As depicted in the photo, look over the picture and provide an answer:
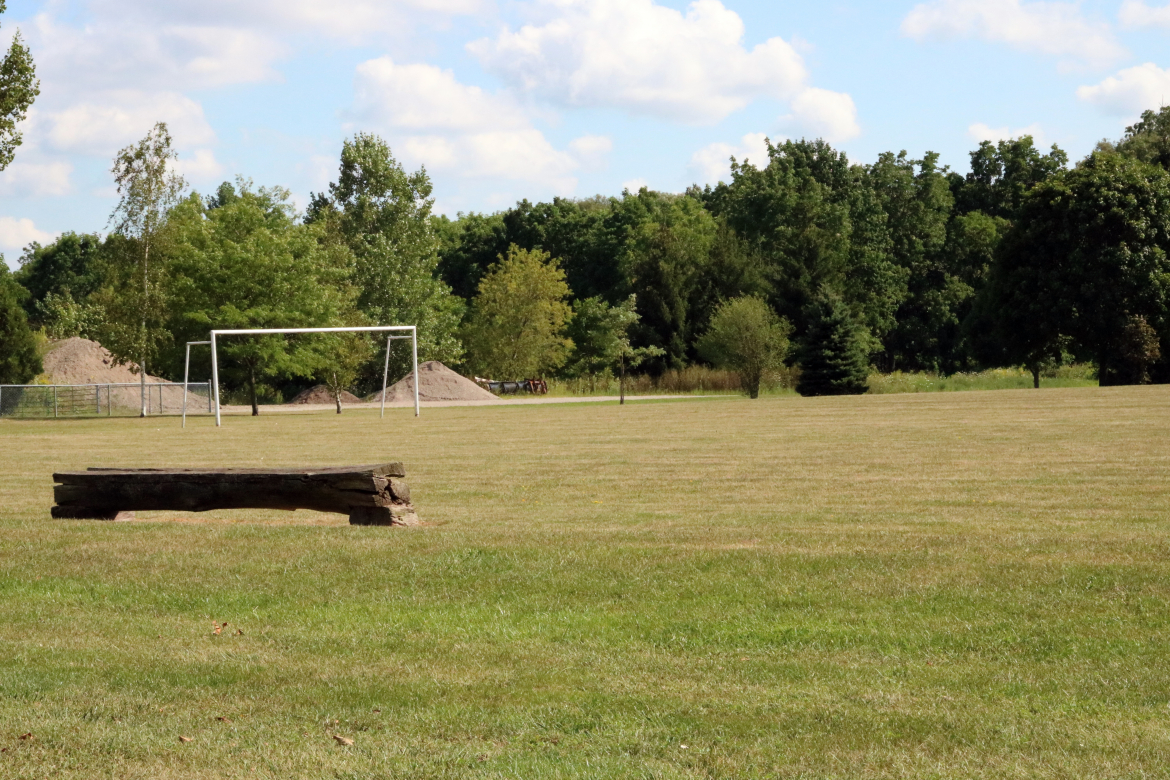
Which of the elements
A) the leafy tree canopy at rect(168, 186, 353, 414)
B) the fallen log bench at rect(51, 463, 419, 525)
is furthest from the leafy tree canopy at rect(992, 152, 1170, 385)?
the fallen log bench at rect(51, 463, 419, 525)

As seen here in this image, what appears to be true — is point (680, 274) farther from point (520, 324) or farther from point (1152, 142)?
point (1152, 142)

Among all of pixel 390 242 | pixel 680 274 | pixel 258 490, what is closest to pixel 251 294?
pixel 390 242

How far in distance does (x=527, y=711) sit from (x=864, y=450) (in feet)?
58.9

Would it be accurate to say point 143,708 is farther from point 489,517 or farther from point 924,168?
point 924,168

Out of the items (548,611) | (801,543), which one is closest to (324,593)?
(548,611)

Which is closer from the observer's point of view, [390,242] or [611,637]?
[611,637]

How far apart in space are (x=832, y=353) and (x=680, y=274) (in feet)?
75.0

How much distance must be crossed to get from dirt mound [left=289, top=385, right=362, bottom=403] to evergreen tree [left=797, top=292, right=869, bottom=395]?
2527 centimetres

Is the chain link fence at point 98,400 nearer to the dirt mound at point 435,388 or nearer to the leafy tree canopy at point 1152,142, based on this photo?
the dirt mound at point 435,388

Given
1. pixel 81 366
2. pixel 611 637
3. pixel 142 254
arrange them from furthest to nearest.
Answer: pixel 81 366
pixel 142 254
pixel 611 637

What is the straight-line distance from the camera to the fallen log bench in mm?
11539

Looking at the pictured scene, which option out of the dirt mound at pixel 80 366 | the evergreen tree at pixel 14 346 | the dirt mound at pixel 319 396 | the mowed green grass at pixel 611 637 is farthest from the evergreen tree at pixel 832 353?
the mowed green grass at pixel 611 637

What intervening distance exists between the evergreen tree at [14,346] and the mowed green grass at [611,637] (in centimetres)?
5450

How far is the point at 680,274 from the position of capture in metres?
82.9
